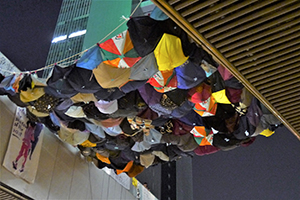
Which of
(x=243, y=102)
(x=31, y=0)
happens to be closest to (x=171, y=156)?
(x=243, y=102)

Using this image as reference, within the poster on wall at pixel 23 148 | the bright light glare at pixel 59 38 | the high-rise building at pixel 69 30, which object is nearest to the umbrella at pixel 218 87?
the poster on wall at pixel 23 148

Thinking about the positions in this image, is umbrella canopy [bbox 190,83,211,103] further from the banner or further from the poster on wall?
the banner

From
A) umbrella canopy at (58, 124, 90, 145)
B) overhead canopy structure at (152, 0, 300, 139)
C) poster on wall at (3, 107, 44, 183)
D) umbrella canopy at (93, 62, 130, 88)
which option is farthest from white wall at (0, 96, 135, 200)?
overhead canopy structure at (152, 0, 300, 139)

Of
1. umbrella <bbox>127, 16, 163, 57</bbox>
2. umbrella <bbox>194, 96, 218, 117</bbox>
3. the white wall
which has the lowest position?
the white wall

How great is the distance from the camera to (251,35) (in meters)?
2.25

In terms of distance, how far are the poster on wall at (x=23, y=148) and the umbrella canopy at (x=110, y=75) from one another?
8.15 ft

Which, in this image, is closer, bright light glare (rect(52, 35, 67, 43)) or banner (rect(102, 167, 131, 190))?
banner (rect(102, 167, 131, 190))

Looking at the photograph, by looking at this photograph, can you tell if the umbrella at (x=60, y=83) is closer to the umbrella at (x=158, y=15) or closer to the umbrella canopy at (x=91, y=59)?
the umbrella canopy at (x=91, y=59)

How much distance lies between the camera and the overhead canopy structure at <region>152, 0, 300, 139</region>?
207 centimetres

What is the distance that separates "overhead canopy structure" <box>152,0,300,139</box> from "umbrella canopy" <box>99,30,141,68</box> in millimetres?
1496

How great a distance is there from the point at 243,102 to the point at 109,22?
2.54 metres

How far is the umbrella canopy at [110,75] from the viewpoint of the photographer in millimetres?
3996

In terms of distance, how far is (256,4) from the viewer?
6.75 feet

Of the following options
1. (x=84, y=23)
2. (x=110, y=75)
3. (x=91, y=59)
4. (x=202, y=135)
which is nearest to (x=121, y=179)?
(x=202, y=135)
